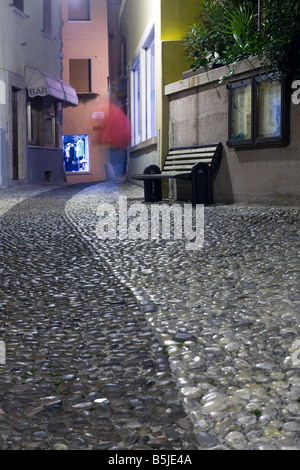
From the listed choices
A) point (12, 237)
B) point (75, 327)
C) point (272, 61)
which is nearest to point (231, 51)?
point (272, 61)

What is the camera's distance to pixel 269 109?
912cm

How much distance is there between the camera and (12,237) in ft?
22.4

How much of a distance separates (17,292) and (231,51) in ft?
23.1

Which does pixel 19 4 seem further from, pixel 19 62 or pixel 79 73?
pixel 79 73

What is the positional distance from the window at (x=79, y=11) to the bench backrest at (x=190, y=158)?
20.3 m

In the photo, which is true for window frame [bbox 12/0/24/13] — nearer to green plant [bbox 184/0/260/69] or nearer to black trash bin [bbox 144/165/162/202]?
green plant [bbox 184/0/260/69]

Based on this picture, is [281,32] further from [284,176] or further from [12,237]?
[12,237]

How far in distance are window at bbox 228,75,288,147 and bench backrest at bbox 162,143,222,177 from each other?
432 millimetres

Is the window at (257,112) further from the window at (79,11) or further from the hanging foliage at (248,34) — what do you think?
the window at (79,11)

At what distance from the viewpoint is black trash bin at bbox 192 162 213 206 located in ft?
33.2

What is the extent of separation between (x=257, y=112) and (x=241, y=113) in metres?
0.44

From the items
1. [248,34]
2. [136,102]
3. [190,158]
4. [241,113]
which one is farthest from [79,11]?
[241,113]
